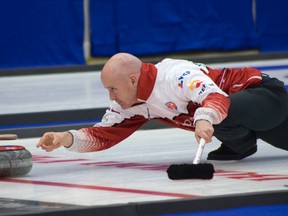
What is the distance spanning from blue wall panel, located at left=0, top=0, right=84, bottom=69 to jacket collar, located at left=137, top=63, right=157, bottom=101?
782 cm

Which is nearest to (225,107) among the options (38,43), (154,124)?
(154,124)

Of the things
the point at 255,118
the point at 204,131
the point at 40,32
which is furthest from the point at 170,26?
the point at 204,131

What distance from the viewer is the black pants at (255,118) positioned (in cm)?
387

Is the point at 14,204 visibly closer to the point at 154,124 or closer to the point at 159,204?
the point at 159,204

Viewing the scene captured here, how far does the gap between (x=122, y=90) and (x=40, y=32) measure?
7950 millimetres

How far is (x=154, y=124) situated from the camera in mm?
5910

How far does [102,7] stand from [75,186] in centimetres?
850

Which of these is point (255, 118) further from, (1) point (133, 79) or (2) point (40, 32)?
(2) point (40, 32)

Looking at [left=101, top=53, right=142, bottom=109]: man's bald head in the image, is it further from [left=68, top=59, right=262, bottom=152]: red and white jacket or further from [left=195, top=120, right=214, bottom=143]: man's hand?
[left=195, top=120, right=214, bottom=143]: man's hand

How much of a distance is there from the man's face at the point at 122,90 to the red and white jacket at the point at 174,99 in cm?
3

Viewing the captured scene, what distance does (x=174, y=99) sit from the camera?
3750mm

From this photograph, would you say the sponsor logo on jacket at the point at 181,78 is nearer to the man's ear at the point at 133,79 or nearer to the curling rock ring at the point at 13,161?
the man's ear at the point at 133,79

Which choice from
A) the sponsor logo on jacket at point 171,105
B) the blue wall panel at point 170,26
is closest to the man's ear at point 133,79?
the sponsor logo on jacket at point 171,105

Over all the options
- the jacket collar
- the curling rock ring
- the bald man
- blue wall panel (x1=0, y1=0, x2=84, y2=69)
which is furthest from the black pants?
blue wall panel (x1=0, y1=0, x2=84, y2=69)
